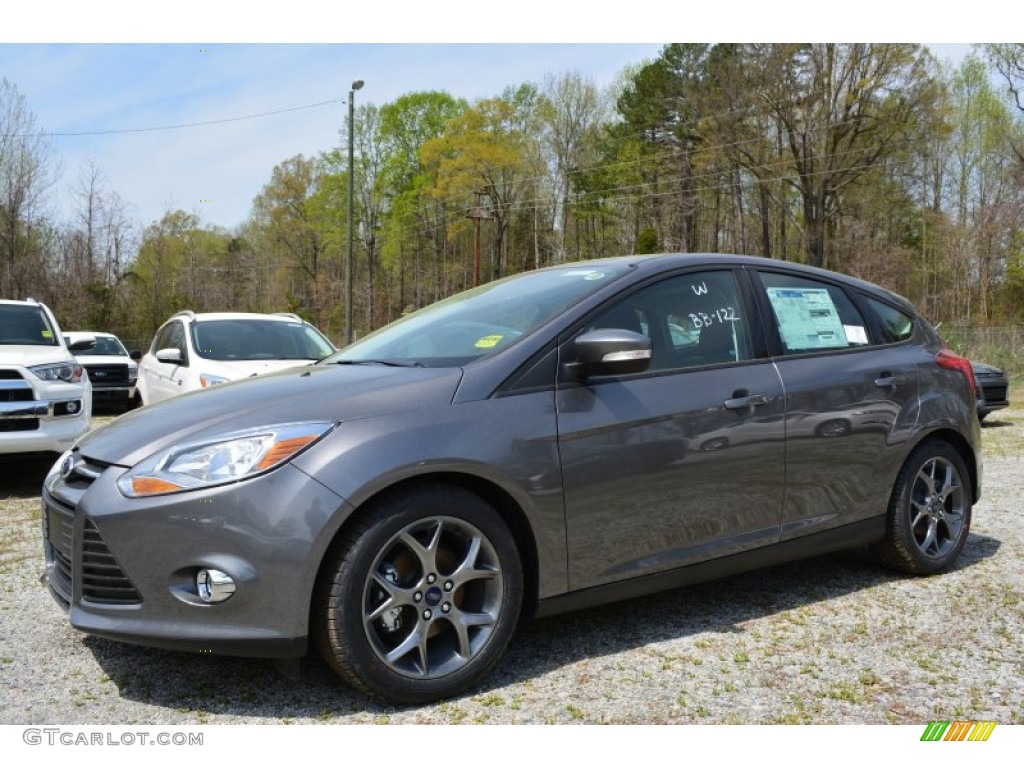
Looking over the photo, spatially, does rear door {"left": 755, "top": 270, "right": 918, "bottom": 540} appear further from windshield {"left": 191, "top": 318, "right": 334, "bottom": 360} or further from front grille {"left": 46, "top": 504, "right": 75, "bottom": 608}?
windshield {"left": 191, "top": 318, "right": 334, "bottom": 360}

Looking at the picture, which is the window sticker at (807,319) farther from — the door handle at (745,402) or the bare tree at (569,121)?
the bare tree at (569,121)

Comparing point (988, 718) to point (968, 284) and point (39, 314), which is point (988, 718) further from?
point (968, 284)

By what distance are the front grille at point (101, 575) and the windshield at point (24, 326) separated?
19.9ft

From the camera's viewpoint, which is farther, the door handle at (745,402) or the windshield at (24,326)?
the windshield at (24,326)

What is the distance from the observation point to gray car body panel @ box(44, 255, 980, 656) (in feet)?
9.39

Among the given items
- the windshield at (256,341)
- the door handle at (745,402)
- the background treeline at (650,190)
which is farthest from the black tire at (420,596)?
the background treeline at (650,190)

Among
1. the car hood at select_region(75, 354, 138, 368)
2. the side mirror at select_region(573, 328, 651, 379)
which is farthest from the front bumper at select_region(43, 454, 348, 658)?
the car hood at select_region(75, 354, 138, 368)

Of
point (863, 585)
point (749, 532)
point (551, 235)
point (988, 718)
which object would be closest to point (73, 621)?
point (749, 532)

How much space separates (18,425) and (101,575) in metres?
5.01

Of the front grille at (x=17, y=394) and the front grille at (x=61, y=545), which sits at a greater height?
the front grille at (x=17, y=394)

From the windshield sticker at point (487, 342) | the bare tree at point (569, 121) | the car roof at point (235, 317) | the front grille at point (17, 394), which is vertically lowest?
the front grille at point (17, 394)

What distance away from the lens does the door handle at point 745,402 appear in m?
3.84

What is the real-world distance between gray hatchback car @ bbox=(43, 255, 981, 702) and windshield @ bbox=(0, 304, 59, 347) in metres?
5.42

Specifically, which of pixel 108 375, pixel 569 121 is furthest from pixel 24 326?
pixel 569 121
